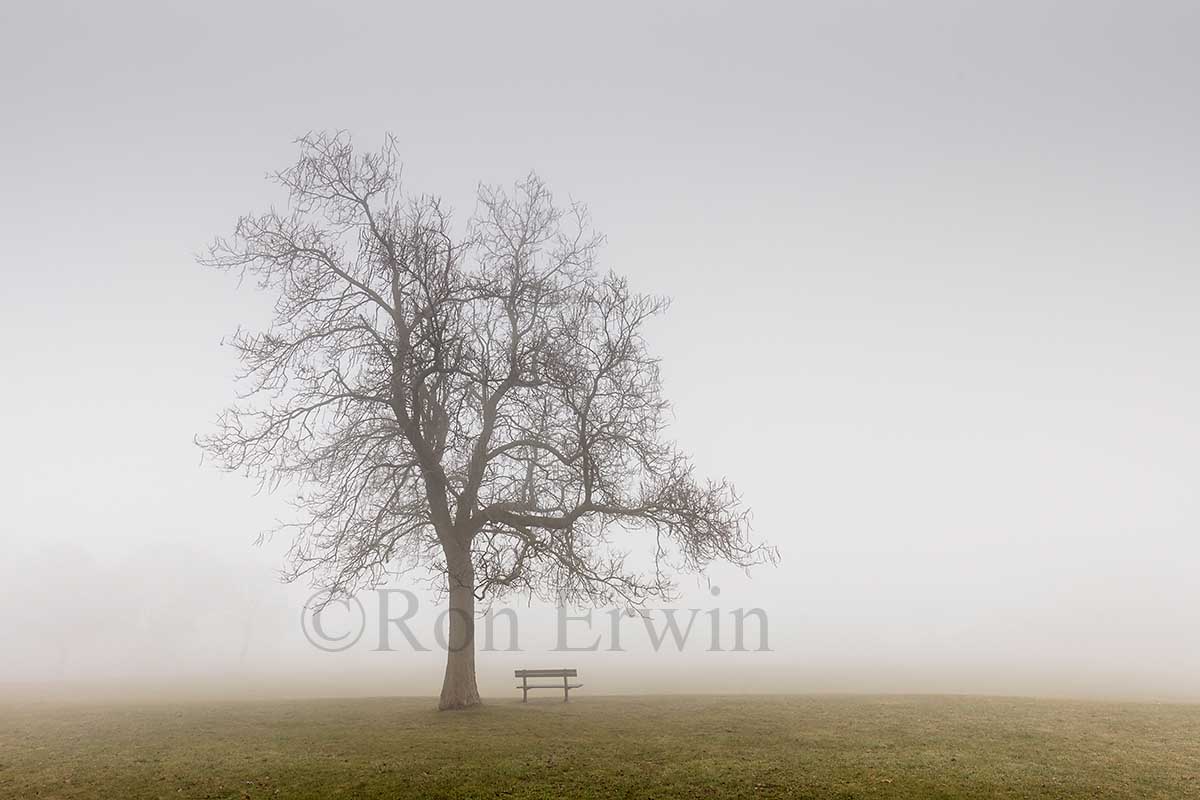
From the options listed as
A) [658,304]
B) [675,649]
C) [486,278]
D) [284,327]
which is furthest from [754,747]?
[675,649]

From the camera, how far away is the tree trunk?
76.3ft

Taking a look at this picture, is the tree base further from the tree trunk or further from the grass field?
the grass field

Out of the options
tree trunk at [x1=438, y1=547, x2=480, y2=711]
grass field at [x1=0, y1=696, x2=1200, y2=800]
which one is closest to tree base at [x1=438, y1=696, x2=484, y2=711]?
tree trunk at [x1=438, y1=547, x2=480, y2=711]

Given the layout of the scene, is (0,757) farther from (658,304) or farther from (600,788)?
(658,304)

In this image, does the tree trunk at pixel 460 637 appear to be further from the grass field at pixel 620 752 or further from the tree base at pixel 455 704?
the grass field at pixel 620 752

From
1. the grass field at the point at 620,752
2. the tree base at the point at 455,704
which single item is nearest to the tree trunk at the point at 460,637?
the tree base at the point at 455,704

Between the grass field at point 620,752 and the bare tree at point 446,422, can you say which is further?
the bare tree at point 446,422

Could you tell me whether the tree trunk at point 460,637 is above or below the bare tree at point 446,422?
below

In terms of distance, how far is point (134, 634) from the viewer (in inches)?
3314

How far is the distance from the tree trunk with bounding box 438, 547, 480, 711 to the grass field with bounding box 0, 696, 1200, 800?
754 mm

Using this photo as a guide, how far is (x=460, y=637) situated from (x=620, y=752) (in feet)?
27.5

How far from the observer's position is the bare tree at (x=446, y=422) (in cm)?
2258

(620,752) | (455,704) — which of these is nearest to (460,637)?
(455,704)

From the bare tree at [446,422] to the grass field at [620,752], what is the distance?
4.00 metres
